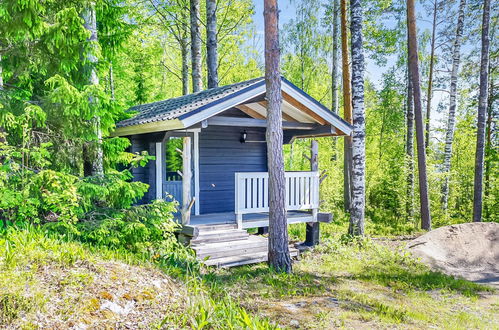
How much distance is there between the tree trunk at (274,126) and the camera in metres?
6.28

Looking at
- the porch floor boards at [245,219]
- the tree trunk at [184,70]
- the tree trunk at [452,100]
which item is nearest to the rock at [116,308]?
the porch floor boards at [245,219]

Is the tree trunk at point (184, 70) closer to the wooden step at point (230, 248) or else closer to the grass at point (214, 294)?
the wooden step at point (230, 248)

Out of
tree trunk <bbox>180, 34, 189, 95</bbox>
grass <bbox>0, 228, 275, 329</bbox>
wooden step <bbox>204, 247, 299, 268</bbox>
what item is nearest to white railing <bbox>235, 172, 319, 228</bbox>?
wooden step <bbox>204, 247, 299, 268</bbox>

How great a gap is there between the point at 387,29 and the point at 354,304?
1393 centimetres

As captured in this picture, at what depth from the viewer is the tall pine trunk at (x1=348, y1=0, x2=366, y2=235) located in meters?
9.24

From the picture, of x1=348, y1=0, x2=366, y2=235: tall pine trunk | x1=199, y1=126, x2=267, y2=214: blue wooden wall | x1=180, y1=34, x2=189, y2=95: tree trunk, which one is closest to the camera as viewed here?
x1=348, y1=0, x2=366, y2=235: tall pine trunk

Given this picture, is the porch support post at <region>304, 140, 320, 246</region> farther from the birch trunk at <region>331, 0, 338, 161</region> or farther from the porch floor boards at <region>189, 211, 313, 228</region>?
the birch trunk at <region>331, 0, 338, 161</region>

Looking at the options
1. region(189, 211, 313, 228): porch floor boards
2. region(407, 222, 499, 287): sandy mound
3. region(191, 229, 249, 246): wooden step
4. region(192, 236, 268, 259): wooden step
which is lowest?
region(407, 222, 499, 287): sandy mound

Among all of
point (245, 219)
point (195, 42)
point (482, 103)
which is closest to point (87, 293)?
point (245, 219)

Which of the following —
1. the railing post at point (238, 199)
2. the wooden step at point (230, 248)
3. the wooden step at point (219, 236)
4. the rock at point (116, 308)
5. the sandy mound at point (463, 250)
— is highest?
the railing post at point (238, 199)

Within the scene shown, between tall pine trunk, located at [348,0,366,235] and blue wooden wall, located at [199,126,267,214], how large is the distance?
254 centimetres

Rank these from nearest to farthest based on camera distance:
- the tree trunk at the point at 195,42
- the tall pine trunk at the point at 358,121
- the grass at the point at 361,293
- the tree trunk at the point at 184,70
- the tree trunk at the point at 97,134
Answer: the grass at the point at 361,293 < the tree trunk at the point at 97,134 < the tall pine trunk at the point at 358,121 < the tree trunk at the point at 195,42 < the tree trunk at the point at 184,70

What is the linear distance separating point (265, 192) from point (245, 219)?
0.75m

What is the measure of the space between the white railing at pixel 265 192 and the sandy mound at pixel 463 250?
8.82 feet
